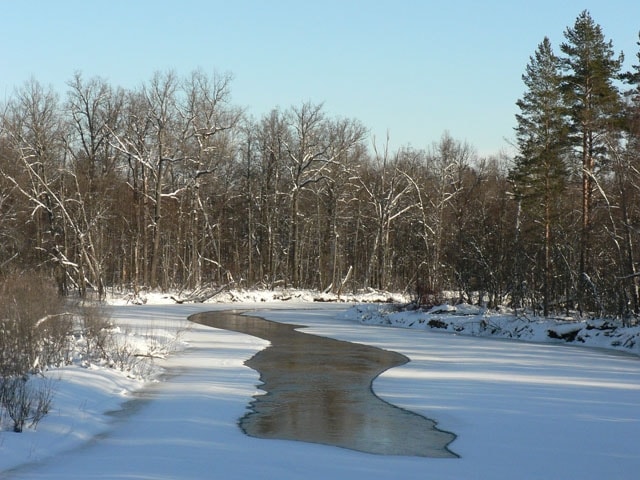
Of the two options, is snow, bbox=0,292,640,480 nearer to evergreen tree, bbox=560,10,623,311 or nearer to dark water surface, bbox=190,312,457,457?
dark water surface, bbox=190,312,457,457

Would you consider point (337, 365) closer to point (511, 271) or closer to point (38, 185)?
point (511, 271)

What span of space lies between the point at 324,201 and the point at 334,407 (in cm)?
4927

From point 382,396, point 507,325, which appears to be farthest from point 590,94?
point 382,396

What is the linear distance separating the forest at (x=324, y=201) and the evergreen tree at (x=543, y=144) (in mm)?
112

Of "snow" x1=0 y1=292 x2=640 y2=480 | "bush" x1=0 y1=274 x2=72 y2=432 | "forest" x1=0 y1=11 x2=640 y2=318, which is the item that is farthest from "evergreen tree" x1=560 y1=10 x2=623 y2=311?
"bush" x1=0 y1=274 x2=72 y2=432

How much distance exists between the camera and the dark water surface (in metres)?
10.3

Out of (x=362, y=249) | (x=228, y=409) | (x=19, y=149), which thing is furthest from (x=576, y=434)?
(x=362, y=249)

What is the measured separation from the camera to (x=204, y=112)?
181 ft

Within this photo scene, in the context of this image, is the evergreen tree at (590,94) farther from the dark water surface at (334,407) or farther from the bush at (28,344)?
the bush at (28,344)

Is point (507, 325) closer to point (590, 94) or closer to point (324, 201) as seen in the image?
point (590, 94)

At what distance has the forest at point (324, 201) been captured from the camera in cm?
3422

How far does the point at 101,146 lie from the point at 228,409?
141ft

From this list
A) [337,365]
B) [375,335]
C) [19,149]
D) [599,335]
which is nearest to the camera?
[337,365]

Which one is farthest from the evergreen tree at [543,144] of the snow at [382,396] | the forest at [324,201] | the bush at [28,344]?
the bush at [28,344]
